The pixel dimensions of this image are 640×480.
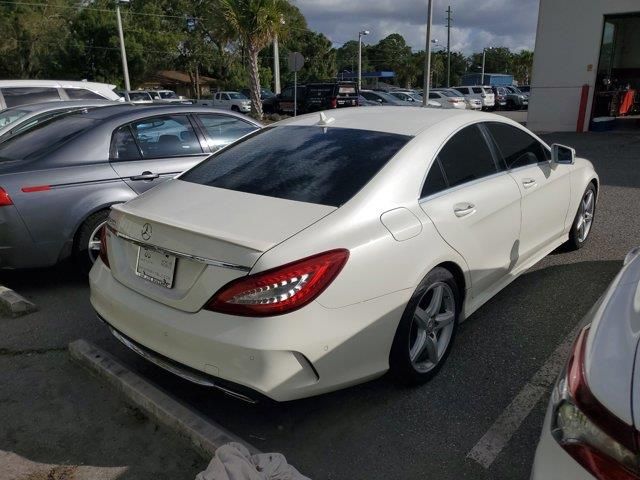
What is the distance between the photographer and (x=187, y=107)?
17.6 ft

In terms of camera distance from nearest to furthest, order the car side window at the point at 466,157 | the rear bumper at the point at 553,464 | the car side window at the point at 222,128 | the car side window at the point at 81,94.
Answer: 1. the rear bumper at the point at 553,464
2. the car side window at the point at 466,157
3. the car side window at the point at 222,128
4. the car side window at the point at 81,94

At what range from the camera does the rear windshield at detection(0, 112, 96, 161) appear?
4.60m

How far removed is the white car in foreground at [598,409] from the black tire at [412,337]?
1.04m

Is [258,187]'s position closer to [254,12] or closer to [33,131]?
[33,131]

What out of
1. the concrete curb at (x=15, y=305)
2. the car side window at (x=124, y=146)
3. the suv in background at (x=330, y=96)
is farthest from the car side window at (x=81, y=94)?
the suv in background at (x=330, y=96)

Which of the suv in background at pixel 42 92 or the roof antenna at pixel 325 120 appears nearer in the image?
the roof antenna at pixel 325 120

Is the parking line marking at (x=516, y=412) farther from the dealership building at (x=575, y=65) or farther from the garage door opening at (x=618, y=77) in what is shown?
the garage door opening at (x=618, y=77)

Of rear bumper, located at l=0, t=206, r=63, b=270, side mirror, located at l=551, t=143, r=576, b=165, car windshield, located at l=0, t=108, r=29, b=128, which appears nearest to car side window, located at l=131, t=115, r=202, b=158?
rear bumper, located at l=0, t=206, r=63, b=270

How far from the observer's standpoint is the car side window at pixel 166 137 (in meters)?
4.95

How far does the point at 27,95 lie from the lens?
408 inches

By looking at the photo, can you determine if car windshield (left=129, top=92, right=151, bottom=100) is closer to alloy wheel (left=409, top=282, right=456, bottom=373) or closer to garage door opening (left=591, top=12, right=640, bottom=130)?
garage door opening (left=591, top=12, right=640, bottom=130)

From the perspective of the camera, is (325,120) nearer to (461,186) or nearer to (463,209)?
(461,186)

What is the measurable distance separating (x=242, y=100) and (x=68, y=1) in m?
26.4

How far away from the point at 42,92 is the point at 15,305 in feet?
A: 25.6
